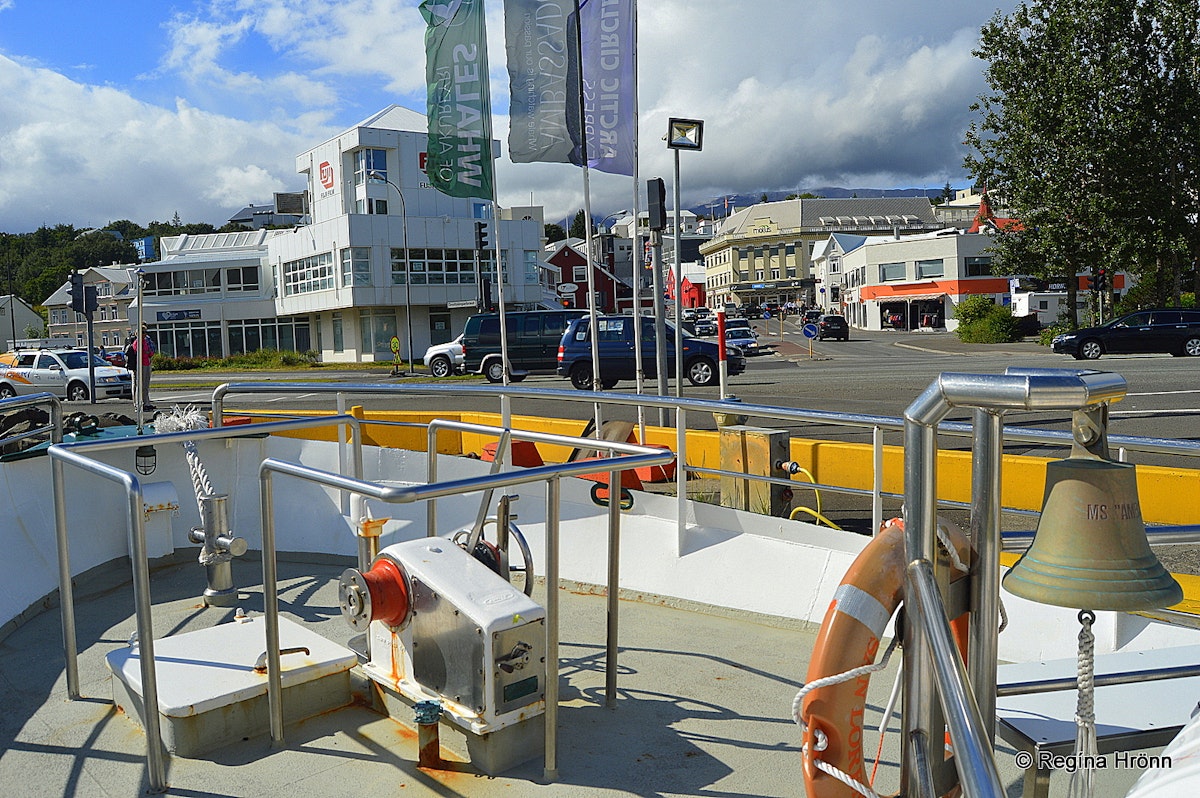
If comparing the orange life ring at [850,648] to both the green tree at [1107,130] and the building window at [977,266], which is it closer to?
the green tree at [1107,130]

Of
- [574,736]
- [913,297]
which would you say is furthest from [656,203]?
[913,297]

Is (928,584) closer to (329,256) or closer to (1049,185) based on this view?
(1049,185)

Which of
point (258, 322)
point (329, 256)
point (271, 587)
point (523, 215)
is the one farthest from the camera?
point (523, 215)

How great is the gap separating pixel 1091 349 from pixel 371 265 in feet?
113

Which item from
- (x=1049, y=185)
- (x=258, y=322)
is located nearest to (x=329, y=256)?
(x=258, y=322)

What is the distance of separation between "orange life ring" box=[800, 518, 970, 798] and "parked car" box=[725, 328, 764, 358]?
41249 millimetres

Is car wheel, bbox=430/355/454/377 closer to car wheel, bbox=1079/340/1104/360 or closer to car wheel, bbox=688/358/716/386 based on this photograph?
car wheel, bbox=688/358/716/386

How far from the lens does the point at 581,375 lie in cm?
2494

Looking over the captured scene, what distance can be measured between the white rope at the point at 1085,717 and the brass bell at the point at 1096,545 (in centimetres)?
9

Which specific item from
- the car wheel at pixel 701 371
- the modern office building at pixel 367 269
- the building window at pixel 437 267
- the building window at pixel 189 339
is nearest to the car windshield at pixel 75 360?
the modern office building at pixel 367 269

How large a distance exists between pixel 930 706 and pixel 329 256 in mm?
55104

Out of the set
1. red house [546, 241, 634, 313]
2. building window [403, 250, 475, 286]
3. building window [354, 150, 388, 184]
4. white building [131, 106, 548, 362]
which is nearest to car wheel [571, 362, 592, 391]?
white building [131, 106, 548, 362]

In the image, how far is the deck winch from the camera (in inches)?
154

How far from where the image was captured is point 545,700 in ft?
13.0
